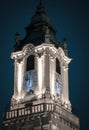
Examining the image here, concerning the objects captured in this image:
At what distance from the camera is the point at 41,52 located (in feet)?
254

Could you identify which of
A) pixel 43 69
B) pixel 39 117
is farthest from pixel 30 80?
pixel 39 117

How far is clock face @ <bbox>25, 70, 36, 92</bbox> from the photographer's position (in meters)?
76.8

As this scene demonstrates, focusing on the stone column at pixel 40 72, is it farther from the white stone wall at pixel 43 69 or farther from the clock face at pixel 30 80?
the clock face at pixel 30 80

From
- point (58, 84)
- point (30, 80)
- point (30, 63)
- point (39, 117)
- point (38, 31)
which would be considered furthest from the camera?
point (38, 31)

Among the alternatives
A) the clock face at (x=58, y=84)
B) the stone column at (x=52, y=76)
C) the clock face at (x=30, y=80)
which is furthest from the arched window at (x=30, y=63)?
the clock face at (x=58, y=84)

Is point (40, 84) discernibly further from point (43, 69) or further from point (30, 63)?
point (30, 63)

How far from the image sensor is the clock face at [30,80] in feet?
252

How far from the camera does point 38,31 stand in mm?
80375

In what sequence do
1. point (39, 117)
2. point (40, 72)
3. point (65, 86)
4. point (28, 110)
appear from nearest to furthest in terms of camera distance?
point (39, 117)
point (28, 110)
point (40, 72)
point (65, 86)

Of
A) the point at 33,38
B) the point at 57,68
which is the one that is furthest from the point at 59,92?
the point at 33,38

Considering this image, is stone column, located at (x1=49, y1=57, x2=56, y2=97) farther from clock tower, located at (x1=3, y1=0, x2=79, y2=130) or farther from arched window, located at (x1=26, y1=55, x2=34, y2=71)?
arched window, located at (x1=26, y1=55, x2=34, y2=71)

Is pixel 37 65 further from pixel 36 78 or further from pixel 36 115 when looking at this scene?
pixel 36 115

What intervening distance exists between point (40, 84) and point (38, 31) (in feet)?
28.3

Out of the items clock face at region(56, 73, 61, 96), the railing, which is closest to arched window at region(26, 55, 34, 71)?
clock face at region(56, 73, 61, 96)
